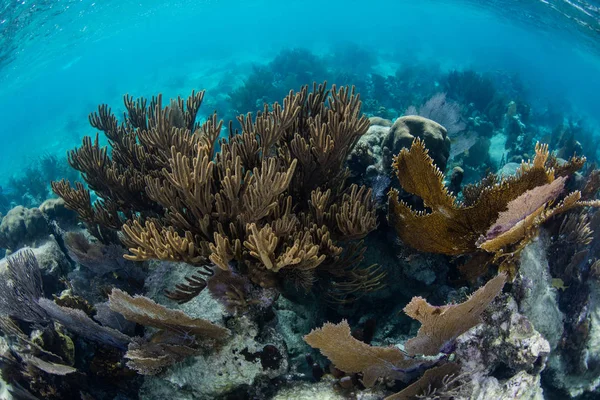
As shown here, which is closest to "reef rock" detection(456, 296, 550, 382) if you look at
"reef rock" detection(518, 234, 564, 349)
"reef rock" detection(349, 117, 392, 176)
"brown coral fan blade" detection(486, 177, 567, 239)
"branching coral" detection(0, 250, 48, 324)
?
"reef rock" detection(518, 234, 564, 349)

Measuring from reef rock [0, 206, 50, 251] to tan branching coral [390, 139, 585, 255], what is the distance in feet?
26.4

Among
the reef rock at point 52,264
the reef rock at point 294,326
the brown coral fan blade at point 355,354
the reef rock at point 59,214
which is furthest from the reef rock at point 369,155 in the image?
the reef rock at point 59,214

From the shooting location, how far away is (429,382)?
2.75 meters

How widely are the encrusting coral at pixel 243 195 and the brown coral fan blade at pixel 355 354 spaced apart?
554 mm

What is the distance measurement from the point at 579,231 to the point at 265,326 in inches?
153

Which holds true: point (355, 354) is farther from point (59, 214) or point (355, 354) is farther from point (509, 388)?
point (59, 214)

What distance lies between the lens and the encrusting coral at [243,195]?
2.66 m

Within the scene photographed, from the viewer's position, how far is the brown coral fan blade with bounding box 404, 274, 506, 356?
2352mm

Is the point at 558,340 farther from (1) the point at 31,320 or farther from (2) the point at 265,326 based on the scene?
(1) the point at 31,320

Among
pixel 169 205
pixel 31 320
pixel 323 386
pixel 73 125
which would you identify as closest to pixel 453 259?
pixel 323 386

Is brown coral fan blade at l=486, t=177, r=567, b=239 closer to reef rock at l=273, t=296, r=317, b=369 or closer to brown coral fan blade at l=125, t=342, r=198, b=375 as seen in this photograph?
reef rock at l=273, t=296, r=317, b=369

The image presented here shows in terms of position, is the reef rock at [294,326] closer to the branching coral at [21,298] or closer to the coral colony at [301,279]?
the coral colony at [301,279]

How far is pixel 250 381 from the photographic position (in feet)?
9.84

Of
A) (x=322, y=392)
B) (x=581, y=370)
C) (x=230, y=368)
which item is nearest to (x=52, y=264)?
(x=230, y=368)
